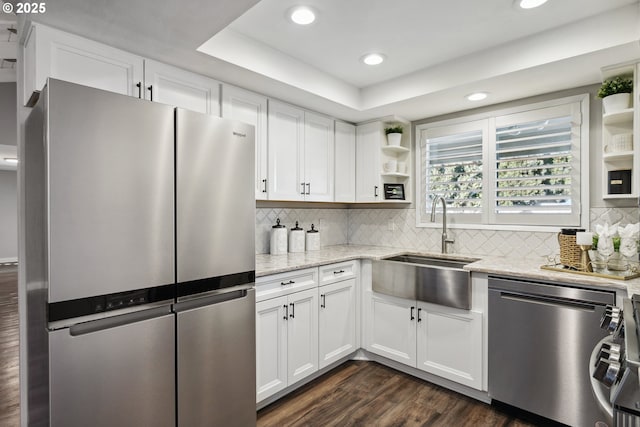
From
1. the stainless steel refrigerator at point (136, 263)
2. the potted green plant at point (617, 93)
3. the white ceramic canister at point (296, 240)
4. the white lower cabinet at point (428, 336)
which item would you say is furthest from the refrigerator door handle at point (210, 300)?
the potted green plant at point (617, 93)

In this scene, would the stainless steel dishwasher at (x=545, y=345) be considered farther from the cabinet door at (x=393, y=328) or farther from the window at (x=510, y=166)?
the window at (x=510, y=166)

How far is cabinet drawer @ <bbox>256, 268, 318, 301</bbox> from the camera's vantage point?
2.17 m

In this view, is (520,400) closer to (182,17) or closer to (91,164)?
(91,164)

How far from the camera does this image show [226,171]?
5.79 feet

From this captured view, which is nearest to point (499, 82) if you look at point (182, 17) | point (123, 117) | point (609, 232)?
point (609, 232)

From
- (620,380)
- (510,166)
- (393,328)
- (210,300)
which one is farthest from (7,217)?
(620,380)

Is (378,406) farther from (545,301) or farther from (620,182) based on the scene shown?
(620,182)

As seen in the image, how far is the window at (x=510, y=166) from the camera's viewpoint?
2.55 meters

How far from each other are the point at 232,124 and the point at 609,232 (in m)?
2.30

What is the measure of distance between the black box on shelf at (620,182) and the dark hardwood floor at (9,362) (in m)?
4.08

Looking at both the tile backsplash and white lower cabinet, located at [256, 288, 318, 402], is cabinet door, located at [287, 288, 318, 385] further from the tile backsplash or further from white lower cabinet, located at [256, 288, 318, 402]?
the tile backsplash

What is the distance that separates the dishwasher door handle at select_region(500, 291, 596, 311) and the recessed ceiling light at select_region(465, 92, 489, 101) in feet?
4.86

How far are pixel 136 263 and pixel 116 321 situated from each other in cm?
25

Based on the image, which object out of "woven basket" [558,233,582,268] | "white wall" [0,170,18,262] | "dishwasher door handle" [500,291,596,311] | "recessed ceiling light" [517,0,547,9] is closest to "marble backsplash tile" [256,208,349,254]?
"dishwasher door handle" [500,291,596,311]
